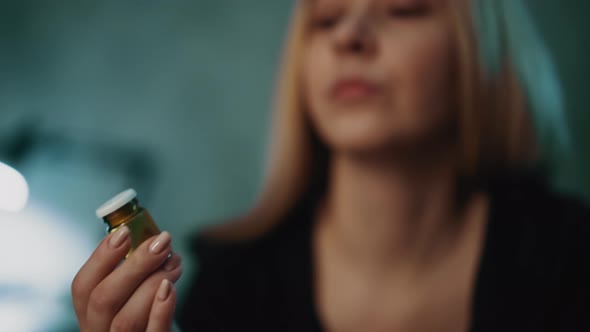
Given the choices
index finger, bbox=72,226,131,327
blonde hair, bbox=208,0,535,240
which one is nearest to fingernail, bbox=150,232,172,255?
index finger, bbox=72,226,131,327

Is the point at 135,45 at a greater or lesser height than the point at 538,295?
greater

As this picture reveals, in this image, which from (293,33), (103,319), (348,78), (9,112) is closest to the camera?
(103,319)

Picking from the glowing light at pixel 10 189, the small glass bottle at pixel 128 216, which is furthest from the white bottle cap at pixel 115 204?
the glowing light at pixel 10 189

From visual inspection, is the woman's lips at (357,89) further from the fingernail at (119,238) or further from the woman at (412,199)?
the fingernail at (119,238)

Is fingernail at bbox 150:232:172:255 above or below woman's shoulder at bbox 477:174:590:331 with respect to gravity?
above

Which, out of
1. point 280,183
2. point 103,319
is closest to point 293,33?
point 280,183

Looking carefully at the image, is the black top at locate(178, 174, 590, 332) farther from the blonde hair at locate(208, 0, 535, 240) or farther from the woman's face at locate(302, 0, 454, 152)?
the woman's face at locate(302, 0, 454, 152)

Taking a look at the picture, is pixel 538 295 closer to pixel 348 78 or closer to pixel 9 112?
pixel 348 78
